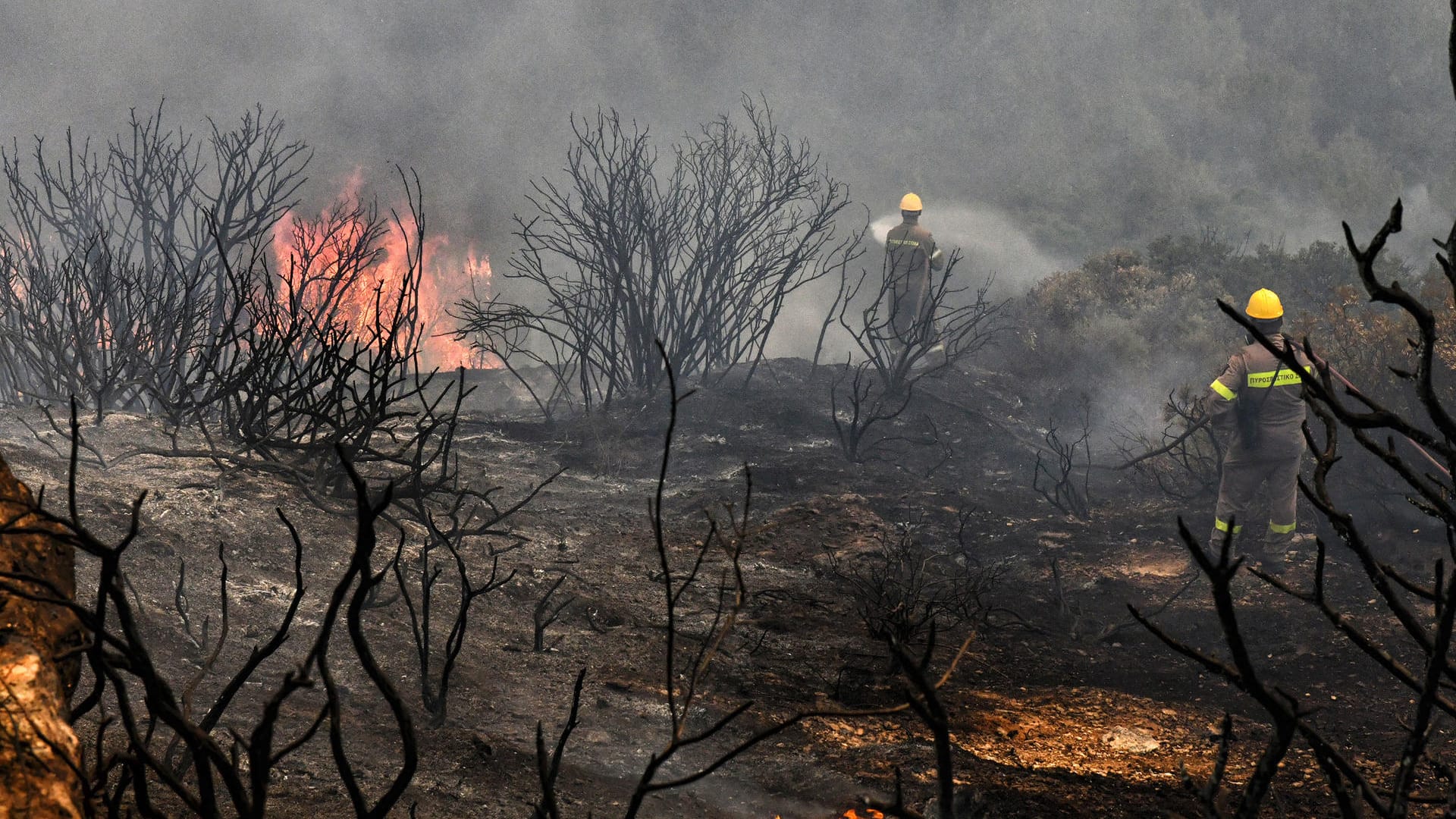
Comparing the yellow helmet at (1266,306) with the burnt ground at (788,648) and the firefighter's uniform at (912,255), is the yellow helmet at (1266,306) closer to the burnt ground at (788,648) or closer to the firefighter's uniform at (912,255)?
the burnt ground at (788,648)

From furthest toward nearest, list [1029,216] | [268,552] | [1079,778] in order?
1. [1029,216]
2. [268,552]
3. [1079,778]

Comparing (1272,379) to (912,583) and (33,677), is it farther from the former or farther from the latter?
(33,677)

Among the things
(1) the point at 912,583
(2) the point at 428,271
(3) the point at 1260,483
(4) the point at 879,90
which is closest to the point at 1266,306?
(3) the point at 1260,483

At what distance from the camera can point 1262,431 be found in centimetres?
681

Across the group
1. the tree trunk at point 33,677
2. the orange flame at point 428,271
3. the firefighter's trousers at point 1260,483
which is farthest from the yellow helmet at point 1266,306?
the orange flame at point 428,271

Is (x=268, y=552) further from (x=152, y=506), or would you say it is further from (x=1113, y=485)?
(x=1113, y=485)

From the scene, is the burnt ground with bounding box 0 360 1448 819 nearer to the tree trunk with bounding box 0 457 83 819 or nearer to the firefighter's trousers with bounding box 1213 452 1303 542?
the firefighter's trousers with bounding box 1213 452 1303 542

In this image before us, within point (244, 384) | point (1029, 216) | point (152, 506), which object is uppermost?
point (1029, 216)

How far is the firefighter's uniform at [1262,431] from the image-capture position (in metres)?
6.74

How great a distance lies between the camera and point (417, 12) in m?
32.1

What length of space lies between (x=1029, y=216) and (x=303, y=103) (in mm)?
19214

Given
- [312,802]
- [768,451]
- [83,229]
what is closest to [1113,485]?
[768,451]

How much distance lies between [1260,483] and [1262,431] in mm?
392

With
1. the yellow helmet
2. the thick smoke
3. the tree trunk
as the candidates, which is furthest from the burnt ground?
the thick smoke
